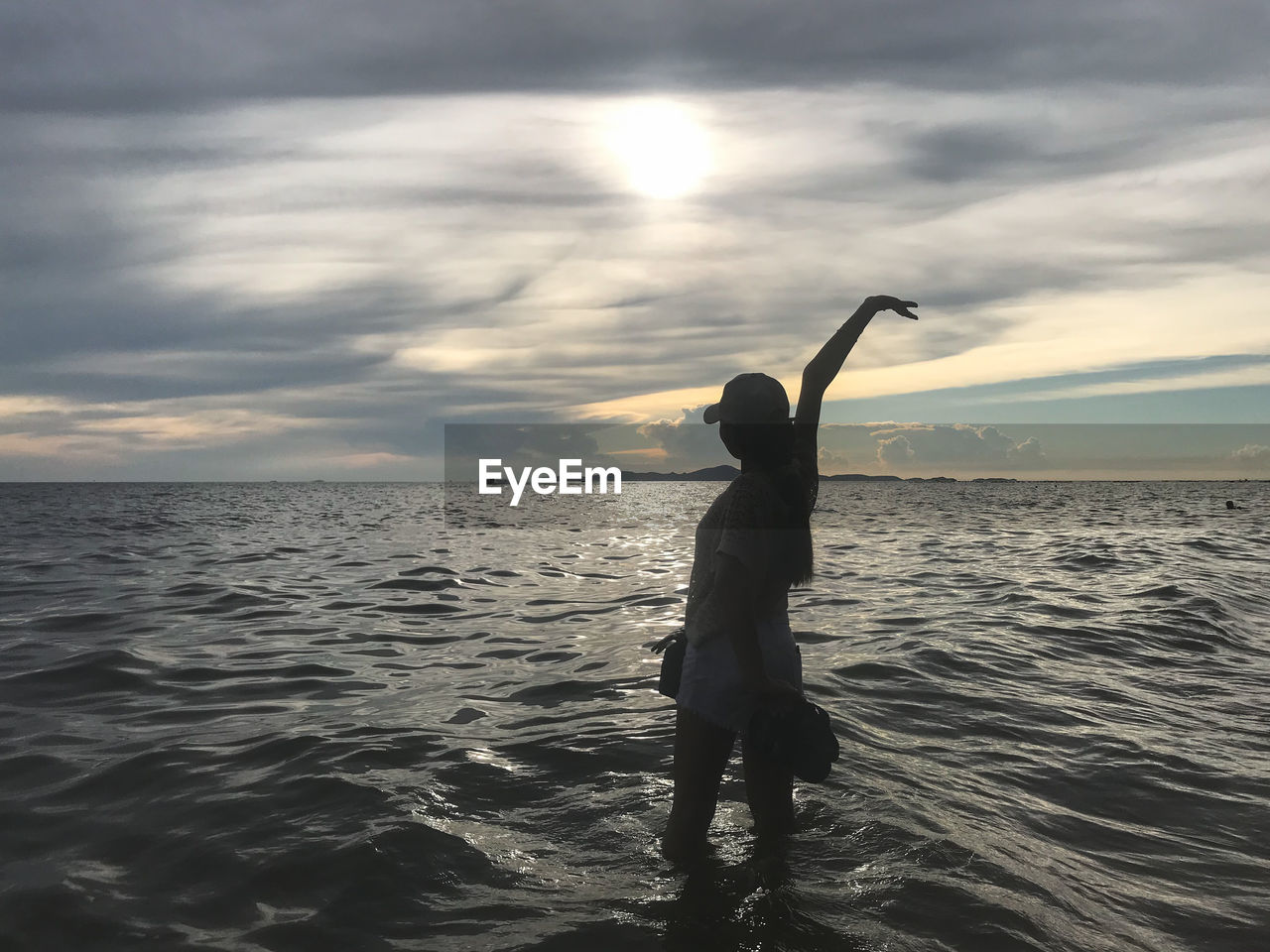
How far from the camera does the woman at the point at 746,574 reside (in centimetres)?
347

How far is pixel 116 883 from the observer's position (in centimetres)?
426

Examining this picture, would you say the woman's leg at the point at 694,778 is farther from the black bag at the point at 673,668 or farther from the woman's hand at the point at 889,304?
the woman's hand at the point at 889,304

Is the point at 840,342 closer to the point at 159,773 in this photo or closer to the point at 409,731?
the point at 409,731

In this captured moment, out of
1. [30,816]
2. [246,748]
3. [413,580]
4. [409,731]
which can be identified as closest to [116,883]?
[30,816]

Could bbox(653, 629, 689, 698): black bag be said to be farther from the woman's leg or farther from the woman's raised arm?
the woman's raised arm

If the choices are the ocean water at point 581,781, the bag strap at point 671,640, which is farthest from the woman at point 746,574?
the ocean water at point 581,781

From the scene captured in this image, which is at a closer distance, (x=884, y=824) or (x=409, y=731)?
(x=884, y=824)

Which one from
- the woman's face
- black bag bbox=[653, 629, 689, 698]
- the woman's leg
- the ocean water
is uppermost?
the woman's face

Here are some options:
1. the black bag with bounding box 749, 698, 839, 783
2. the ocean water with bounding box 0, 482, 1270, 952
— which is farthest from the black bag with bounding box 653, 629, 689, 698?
the ocean water with bounding box 0, 482, 1270, 952

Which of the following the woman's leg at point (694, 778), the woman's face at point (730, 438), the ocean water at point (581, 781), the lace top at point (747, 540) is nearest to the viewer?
the lace top at point (747, 540)

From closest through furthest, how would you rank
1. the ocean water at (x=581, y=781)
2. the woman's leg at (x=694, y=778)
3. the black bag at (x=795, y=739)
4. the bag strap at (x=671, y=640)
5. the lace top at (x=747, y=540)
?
the lace top at (x=747, y=540) < the black bag at (x=795, y=739) < the woman's leg at (x=694, y=778) < the ocean water at (x=581, y=781) < the bag strap at (x=671, y=640)

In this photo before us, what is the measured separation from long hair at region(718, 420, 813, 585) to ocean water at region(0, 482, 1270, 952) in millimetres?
1957

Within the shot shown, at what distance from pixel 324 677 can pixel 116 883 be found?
177 inches

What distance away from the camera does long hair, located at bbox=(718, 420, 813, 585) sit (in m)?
3.62
